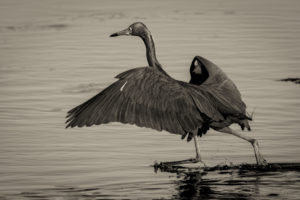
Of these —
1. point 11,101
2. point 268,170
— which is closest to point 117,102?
point 268,170

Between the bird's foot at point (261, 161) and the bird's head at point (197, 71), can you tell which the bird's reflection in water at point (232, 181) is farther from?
the bird's head at point (197, 71)

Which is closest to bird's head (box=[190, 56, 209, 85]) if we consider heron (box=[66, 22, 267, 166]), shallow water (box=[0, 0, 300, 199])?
shallow water (box=[0, 0, 300, 199])

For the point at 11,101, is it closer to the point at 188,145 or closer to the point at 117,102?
the point at 188,145

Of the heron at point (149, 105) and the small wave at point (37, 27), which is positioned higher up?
the small wave at point (37, 27)

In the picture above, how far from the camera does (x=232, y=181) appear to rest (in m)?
10.8

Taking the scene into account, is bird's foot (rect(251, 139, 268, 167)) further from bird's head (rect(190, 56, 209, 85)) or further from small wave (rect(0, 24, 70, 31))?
small wave (rect(0, 24, 70, 31))

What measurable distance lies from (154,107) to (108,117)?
524 millimetres

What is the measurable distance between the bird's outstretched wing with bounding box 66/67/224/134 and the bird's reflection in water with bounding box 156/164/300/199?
64 cm

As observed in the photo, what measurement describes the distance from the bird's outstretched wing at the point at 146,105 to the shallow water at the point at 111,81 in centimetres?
68

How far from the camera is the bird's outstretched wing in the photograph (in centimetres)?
1059

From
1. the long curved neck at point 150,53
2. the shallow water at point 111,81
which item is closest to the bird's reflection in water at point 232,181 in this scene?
the shallow water at point 111,81

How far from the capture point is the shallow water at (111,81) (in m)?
10.8

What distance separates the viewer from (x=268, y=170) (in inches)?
446

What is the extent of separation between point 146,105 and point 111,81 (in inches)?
249
